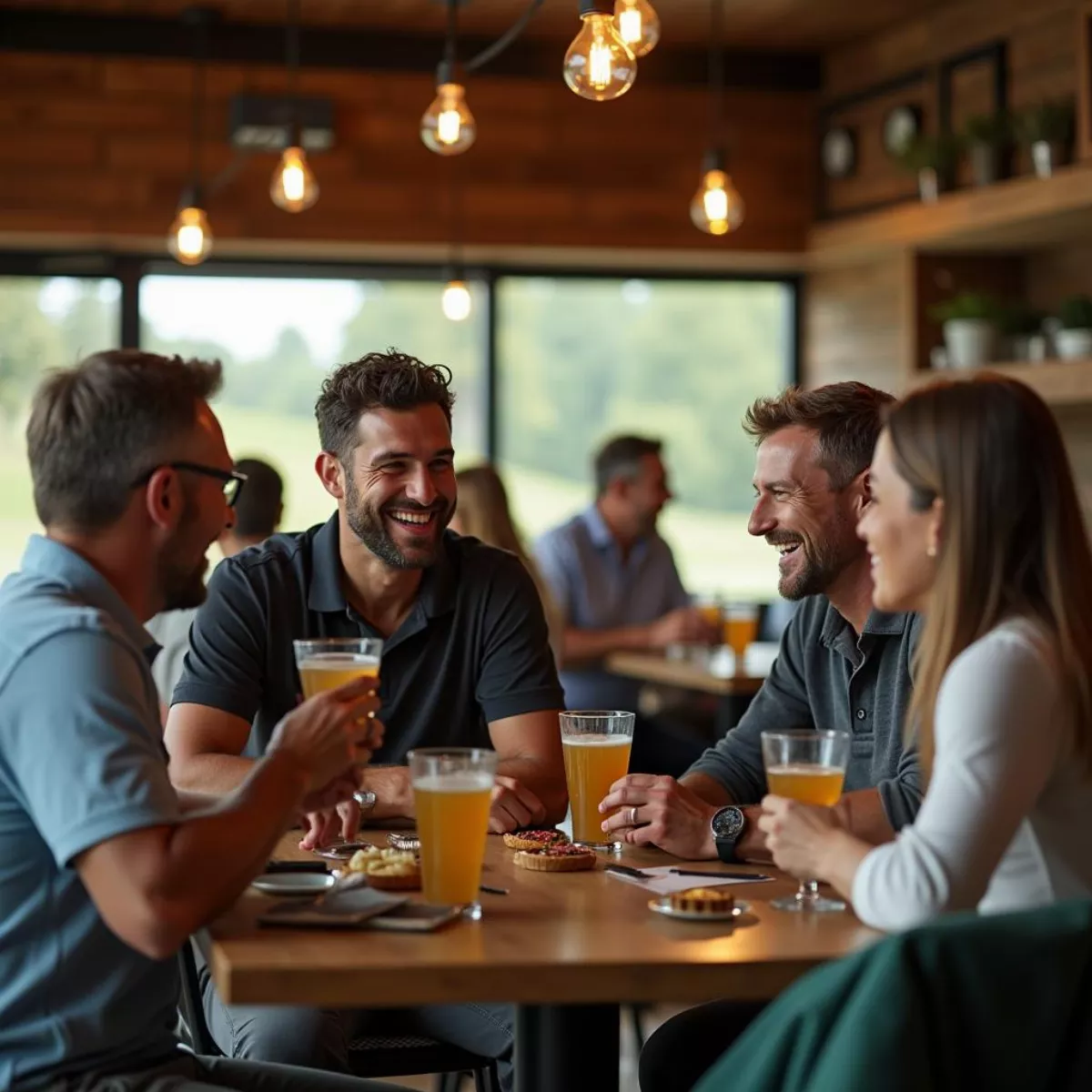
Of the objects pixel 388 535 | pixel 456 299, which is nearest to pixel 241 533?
pixel 388 535

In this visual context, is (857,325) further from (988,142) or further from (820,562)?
(820,562)

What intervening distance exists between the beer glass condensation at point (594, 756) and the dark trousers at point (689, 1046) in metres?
0.32

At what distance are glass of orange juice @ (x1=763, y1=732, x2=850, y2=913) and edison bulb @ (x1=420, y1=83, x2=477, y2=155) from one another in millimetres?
2264

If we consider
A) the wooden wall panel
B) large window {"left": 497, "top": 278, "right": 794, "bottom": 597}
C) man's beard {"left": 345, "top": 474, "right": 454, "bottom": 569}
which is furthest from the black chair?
large window {"left": 497, "top": 278, "right": 794, "bottom": 597}

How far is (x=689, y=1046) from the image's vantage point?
8.00ft

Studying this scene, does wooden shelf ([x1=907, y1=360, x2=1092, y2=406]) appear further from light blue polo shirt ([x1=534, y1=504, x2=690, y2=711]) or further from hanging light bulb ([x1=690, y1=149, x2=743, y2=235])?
light blue polo shirt ([x1=534, y1=504, x2=690, y2=711])

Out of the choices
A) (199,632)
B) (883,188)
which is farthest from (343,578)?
(883,188)

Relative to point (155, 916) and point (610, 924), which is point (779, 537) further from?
point (155, 916)

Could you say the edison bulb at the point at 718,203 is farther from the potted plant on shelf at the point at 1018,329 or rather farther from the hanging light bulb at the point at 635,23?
the hanging light bulb at the point at 635,23

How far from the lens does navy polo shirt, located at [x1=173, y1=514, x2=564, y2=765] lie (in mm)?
2852

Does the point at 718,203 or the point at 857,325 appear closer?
the point at 718,203

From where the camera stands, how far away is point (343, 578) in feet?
9.62

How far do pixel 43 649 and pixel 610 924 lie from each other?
0.67 m

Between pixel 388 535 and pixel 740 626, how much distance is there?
2646 mm
